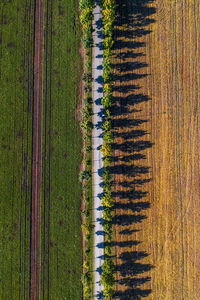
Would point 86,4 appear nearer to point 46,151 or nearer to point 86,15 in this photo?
point 86,15

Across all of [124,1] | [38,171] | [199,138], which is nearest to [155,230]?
[199,138]

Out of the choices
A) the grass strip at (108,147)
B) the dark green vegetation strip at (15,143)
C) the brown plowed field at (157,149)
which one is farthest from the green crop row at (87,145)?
the dark green vegetation strip at (15,143)

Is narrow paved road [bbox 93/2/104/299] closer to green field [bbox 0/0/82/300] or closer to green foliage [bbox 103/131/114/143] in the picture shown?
green foliage [bbox 103/131/114/143]

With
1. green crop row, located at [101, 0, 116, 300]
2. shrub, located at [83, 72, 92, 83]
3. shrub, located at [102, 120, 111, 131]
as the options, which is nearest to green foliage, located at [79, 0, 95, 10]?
green crop row, located at [101, 0, 116, 300]

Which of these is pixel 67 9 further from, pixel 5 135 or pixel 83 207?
pixel 83 207

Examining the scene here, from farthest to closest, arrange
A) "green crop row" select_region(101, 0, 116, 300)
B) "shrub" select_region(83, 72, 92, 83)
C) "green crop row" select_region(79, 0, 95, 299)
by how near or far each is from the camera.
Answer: "shrub" select_region(83, 72, 92, 83) → "green crop row" select_region(79, 0, 95, 299) → "green crop row" select_region(101, 0, 116, 300)

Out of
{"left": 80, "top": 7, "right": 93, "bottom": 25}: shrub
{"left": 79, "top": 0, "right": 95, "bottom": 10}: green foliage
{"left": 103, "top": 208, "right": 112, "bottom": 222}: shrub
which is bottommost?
{"left": 103, "top": 208, "right": 112, "bottom": 222}: shrub

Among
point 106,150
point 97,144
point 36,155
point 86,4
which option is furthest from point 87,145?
point 86,4

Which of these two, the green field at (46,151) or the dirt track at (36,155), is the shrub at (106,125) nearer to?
the green field at (46,151)
